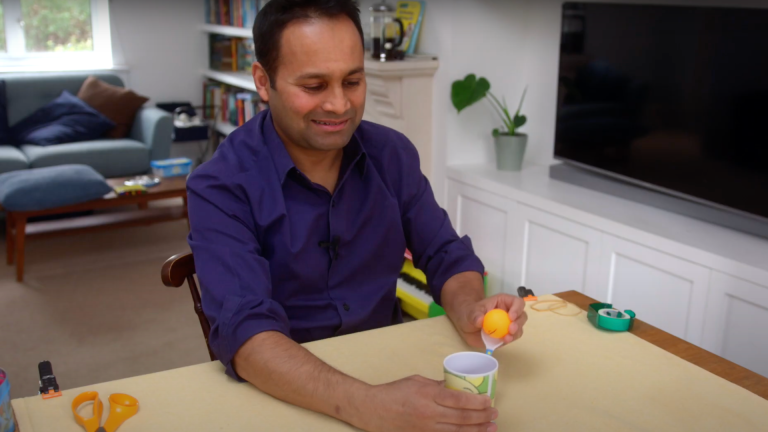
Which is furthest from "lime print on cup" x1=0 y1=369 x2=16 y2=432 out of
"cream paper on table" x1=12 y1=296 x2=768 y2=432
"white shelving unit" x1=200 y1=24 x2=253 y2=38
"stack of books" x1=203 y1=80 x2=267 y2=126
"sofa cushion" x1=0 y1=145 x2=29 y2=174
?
"stack of books" x1=203 y1=80 x2=267 y2=126

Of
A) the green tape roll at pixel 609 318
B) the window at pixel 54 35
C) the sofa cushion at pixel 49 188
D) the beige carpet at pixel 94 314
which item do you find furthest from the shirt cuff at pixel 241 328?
the window at pixel 54 35

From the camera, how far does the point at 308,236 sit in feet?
4.61

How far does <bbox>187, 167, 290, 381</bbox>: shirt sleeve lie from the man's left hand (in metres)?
0.32

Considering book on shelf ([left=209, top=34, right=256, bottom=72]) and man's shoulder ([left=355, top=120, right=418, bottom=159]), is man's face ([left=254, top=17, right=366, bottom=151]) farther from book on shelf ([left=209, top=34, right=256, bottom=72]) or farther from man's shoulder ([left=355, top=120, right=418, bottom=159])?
book on shelf ([left=209, top=34, right=256, bottom=72])

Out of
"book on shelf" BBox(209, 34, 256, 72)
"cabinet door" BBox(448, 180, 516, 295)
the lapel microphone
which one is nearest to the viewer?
the lapel microphone

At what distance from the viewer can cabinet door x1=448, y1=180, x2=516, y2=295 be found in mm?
2977

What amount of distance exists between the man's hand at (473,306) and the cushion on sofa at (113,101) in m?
4.03

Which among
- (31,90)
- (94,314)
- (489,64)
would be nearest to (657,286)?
(489,64)

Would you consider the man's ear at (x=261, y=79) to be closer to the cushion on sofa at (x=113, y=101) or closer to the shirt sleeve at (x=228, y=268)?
the shirt sleeve at (x=228, y=268)

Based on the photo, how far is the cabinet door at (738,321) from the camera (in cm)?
202

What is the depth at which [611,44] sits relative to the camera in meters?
2.67

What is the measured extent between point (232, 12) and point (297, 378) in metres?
4.70

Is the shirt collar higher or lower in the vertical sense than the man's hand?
higher

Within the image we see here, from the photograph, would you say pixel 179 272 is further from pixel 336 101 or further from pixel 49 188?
pixel 49 188
